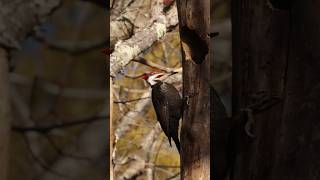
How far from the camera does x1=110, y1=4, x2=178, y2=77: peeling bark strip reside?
6.61 ft

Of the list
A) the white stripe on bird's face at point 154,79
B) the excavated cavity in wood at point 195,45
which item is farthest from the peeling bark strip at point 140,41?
Result: the excavated cavity in wood at point 195,45

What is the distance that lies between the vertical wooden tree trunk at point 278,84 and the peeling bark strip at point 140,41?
0.31 m

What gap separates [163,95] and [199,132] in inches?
17.8

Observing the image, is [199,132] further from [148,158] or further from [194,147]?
[148,158]

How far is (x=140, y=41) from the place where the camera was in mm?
2090

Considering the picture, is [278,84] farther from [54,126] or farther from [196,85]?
[54,126]

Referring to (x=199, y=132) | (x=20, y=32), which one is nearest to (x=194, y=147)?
(x=199, y=132)

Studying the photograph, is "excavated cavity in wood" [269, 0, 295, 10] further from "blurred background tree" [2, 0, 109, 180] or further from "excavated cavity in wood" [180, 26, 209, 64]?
"blurred background tree" [2, 0, 109, 180]

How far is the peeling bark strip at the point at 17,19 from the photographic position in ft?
6.87

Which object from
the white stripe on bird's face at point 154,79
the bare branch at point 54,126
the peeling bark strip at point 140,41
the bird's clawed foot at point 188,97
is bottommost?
the bare branch at point 54,126

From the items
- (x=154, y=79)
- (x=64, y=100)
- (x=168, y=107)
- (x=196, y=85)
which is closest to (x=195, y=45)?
(x=196, y=85)

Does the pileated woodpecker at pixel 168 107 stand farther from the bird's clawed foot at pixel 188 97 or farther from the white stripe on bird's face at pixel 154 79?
the bird's clawed foot at pixel 188 97

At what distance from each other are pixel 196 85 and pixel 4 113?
3.25 feet

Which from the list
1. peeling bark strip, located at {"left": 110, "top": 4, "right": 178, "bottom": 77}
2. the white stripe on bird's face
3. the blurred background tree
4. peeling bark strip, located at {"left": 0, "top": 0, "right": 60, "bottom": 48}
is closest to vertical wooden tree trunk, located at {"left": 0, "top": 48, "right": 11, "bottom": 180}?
peeling bark strip, located at {"left": 0, "top": 0, "right": 60, "bottom": 48}
